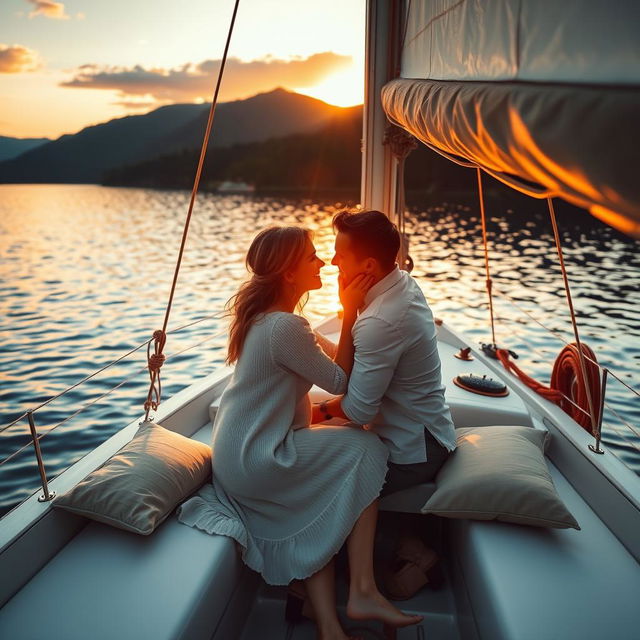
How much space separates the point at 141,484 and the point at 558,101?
131cm

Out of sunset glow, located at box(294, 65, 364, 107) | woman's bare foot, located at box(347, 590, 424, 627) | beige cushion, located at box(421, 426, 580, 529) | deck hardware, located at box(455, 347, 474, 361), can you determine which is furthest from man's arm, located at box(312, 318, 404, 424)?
sunset glow, located at box(294, 65, 364, 107)

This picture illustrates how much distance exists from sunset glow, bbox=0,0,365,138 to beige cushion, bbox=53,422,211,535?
1.36 m

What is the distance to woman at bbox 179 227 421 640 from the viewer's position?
149 centimetres

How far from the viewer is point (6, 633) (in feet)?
3.81

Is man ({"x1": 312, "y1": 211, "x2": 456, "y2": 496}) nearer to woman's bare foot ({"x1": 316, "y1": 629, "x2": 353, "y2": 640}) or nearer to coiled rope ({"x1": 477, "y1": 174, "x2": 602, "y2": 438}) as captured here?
woman's bare foot ({"x1": 316, "y1": 629, "x2": 353, "y2": 640})

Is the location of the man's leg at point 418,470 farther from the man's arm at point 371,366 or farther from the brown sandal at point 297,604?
the brown sandal at point 297,604

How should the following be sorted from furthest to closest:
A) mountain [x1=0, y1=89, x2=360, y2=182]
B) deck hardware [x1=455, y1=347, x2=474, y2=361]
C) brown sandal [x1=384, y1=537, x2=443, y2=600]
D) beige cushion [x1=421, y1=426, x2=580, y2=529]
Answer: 1. mountain [x1=0, y1=89, x2=360, y2=182]
2. deck hardware [x1=455, y1=347, x2=474, y2=361]
3. brown sandal [x1=384, y1=537, x2=443, y2=600]
4. beige cushion [x1=421, y1=426, x2=580, y2=529]

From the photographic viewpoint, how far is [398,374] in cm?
164

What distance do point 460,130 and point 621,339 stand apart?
783 cm

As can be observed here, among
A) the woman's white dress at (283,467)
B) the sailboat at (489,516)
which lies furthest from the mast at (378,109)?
the woman's white dress at (283,467)

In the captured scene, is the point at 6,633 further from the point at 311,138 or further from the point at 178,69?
the point at 311,138

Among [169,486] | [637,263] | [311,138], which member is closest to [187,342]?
[169,486]

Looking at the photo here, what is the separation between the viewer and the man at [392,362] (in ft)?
5.11

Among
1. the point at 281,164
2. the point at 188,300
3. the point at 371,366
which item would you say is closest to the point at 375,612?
the point at 371,366
